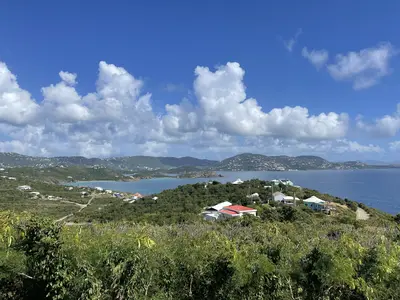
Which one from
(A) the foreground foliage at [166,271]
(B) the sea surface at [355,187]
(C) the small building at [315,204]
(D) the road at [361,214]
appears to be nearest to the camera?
(A) the foreground foliage at [166,271]

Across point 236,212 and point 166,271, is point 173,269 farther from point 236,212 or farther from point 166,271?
point 236,212

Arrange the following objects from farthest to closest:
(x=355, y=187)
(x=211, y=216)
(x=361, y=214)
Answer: (x=355, y=187) → (x=361, y=214) → (x=211, y=216)

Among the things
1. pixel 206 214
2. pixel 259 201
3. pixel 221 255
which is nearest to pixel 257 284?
pixel 221 255

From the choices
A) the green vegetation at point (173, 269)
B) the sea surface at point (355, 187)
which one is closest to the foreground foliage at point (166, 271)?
the green vegetation at point (173, 269)

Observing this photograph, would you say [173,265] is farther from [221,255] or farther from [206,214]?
[206,214]

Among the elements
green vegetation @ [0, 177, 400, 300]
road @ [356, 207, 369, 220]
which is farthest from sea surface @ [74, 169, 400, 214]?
green vegetation @ [0, 177, 400, 300]

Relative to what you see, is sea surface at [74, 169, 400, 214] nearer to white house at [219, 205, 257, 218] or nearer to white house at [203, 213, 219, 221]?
white house at [219, 205, 257, 218]

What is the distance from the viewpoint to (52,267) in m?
6.36

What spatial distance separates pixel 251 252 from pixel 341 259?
246cm

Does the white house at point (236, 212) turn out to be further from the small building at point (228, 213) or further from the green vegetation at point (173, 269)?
the green vegetation at point (173, 269)

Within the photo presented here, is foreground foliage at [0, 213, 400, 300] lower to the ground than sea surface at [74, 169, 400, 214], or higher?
higher

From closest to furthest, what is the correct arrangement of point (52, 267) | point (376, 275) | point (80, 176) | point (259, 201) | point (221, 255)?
point (52, 267)
point (376, 275)
point (221, 255)
point (259, 201)
point (80, 176)

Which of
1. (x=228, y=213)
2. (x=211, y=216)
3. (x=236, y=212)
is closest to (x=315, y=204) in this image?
(x=236, y=212)

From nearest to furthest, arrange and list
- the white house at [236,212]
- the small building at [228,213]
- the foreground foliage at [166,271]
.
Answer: the foreground foliage at [166,271] → the small building at [228,213] → the white house at [236,212]
